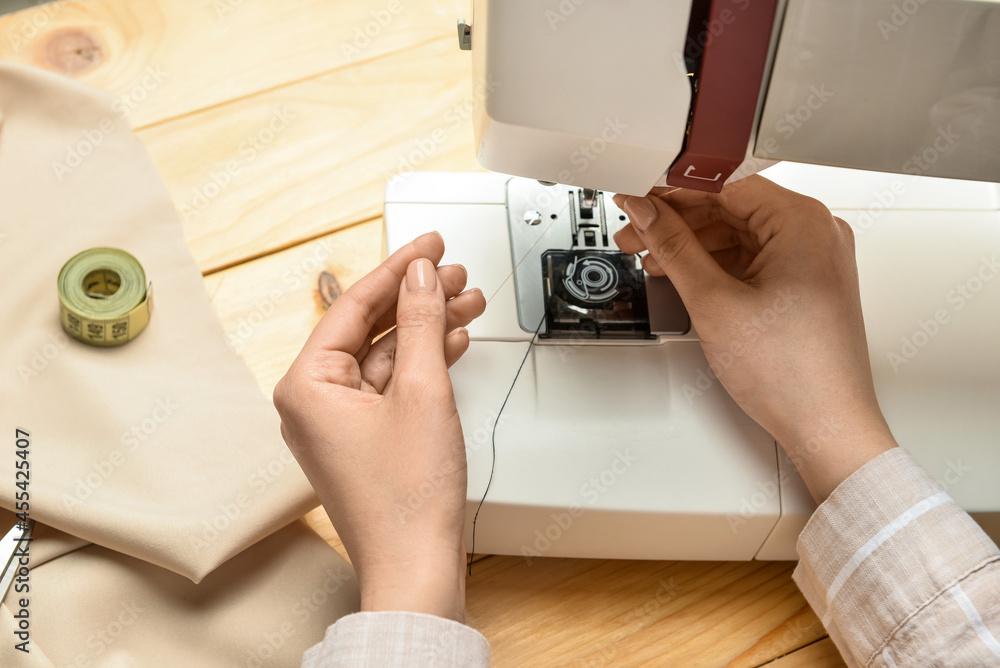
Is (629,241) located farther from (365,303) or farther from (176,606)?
(176,606)

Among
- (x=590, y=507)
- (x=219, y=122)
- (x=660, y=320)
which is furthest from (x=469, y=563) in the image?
(x=219, y=122)

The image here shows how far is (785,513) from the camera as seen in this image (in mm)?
750

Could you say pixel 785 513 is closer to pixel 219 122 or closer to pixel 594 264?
pixel 594 264

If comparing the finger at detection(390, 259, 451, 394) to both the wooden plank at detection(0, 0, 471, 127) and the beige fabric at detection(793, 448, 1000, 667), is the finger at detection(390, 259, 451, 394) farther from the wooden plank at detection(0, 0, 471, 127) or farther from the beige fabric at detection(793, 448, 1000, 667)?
the wooden plank at detection(0, 0, 471, 127)

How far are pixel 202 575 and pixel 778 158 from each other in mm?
603

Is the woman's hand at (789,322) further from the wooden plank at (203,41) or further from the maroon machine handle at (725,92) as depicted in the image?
the wooden plank at (203,41)

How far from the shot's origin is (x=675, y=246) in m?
0.76

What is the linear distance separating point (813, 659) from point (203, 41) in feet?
3.37

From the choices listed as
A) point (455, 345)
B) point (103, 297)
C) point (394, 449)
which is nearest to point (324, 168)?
point (103, 297)

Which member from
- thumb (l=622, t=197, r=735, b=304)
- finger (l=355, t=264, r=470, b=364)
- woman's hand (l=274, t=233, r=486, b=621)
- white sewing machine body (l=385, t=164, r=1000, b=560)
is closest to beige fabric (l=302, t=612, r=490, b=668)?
woman's hand (l=274, t=233, r=486, b=621)

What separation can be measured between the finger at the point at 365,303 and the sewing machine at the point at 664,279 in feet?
0.25

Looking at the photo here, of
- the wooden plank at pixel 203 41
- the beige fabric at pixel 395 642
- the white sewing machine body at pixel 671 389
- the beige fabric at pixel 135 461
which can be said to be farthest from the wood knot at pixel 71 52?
the beige fabric at pixel 395 642

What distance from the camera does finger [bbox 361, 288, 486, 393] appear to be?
2.52 ft

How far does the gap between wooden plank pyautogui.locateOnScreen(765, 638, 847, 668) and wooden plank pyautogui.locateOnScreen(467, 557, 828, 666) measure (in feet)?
0.03
